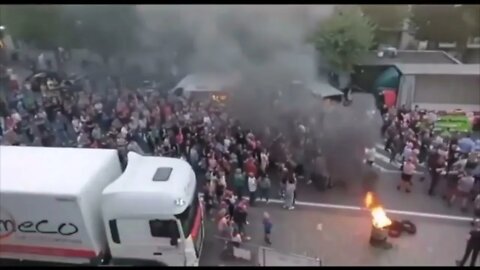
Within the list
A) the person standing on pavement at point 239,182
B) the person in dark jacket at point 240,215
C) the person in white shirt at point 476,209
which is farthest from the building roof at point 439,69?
the person in dark jacket at point 240,215

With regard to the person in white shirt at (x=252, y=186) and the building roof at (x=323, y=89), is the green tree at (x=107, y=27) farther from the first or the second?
the person in white shirt at (x=252, y=186)

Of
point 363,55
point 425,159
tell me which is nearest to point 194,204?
point 425,159

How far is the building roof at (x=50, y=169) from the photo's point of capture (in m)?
6.36

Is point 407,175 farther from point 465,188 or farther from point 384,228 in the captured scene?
point 384,228

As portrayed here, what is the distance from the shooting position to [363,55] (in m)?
13.8

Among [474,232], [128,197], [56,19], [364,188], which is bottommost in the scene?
[364,188]

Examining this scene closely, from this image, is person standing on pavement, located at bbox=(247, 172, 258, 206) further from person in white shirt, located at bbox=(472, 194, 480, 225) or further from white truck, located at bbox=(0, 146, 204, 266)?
person in white shirt, located at bbox=(472, 194, 480, 225)

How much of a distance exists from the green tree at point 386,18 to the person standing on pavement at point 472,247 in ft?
26.2

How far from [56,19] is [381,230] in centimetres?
917

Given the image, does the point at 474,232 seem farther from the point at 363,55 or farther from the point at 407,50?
the point at 407,50

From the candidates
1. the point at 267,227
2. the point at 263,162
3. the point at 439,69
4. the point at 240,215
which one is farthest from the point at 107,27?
the point at 439,69

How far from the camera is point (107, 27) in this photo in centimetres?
1205

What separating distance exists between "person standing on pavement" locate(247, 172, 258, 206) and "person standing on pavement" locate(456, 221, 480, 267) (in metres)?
3.20

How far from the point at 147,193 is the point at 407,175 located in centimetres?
464
